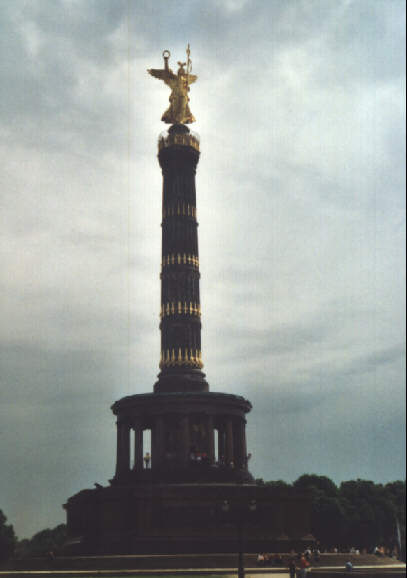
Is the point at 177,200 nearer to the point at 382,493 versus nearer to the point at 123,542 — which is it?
the point at 123,542

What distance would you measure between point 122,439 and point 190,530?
1148 centimetres

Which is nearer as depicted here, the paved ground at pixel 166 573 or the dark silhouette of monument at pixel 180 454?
the paved ground at pixel 166 573

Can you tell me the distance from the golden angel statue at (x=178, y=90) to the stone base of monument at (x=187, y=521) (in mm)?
32432

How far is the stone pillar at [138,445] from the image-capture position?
180 ft

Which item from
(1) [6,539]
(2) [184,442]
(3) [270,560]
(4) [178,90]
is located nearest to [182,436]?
(2) [184,442]

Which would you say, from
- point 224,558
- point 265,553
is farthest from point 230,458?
point 224,558

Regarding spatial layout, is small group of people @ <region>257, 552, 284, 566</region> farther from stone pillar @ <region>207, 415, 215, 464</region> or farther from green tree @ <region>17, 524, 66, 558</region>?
green tree @ <region>17, 524, 66, 558</region>

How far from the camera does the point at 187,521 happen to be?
1870 inches

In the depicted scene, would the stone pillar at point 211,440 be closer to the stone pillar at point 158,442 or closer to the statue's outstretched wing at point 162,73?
the stone pillar at point 158,442

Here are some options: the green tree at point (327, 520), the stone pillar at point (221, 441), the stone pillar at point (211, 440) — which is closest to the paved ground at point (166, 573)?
the stone pillar at point (211, 440)

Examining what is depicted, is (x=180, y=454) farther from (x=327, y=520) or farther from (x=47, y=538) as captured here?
(x=47, y=538)

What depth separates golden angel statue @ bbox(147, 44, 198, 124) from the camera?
64500mm

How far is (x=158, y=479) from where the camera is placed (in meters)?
51.1

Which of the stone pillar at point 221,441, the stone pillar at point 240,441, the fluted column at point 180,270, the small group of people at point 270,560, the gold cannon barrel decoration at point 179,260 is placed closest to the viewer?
the small group of people at point 270,560
